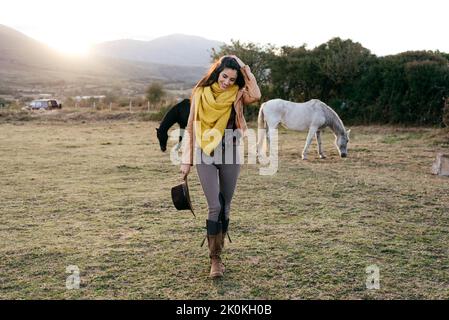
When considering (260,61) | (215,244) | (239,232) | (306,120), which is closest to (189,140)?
(215,244)

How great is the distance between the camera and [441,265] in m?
4.36

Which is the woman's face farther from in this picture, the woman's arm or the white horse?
the white horse

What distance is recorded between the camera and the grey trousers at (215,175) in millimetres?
3951

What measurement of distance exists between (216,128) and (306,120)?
7.76m

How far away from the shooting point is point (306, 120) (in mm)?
11422

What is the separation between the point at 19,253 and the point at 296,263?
106 inches

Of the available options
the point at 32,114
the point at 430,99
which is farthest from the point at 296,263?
the point at 32,114

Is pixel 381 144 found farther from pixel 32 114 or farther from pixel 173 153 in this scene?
pixel 32 114

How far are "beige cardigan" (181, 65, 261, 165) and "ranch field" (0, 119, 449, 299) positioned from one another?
1.09 metres

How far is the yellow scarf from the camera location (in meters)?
3.93

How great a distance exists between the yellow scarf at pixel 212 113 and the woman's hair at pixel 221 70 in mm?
41

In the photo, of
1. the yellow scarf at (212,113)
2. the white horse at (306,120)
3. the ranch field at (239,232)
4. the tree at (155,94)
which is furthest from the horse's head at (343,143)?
the tree at (155,94)

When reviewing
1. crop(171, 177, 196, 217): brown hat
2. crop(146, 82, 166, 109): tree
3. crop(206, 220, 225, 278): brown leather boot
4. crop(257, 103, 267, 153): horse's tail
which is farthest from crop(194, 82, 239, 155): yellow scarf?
crop(146, 82, 166, 109): tree

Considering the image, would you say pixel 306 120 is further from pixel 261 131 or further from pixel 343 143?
pixel 261 131
